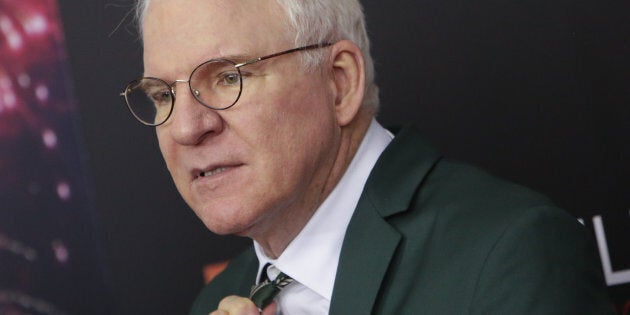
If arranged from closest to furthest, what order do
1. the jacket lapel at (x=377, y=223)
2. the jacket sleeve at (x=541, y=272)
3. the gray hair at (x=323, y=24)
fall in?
1. the jacket sleeve at (x=541, y=272)
2. the jacket lapel at (x=377, y=223)
3. the gray hair at (x=323, y=24)

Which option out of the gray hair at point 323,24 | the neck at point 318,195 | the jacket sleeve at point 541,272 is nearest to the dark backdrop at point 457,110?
the gray hair at point 323,24

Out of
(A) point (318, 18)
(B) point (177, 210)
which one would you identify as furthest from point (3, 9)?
(A) point (318, 18)

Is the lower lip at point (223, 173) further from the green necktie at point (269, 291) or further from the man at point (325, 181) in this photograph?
the green necktie at point (269, 291)

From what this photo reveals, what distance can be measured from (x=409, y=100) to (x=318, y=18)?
2.72 feet

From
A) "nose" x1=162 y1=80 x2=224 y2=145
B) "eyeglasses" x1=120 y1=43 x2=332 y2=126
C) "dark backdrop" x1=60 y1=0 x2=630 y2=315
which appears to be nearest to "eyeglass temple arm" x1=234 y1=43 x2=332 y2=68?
"eyeglasses" x1=120 y1=43 x2=332 y2=126

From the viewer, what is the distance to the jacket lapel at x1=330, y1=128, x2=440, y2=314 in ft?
5.86

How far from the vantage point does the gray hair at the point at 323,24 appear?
6.22 feet

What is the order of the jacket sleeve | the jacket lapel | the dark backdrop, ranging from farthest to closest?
the dark backdrop
the jacket lapel
the jacket sleeve

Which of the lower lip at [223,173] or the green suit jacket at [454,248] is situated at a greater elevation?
the lower lip at [223,173]

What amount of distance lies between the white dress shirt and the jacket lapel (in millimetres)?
54

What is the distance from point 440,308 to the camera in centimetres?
170

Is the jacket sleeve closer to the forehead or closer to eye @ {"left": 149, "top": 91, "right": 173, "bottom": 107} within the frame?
the forehead

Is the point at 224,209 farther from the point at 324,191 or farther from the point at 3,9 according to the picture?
the point at 3,9

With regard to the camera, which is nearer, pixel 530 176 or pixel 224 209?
pixel 224 209
